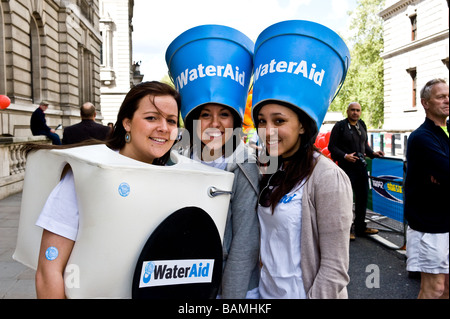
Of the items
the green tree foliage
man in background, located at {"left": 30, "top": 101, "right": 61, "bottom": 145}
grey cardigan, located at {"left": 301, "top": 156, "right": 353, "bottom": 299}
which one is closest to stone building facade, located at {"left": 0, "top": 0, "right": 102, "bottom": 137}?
man in background, located at {"left": 30, "top": 101, "right": 61, "bottom": 145}

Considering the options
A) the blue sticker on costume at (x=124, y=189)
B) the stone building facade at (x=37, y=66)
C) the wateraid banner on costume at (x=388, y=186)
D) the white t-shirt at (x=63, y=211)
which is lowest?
the wateraid banner on costume at (x=388, y=186)

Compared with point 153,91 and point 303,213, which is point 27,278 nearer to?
point 153,91

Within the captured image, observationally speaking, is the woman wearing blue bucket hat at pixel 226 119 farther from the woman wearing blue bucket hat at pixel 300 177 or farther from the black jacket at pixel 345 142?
the black jacket at pixel 345 142

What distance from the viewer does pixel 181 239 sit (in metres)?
1.41

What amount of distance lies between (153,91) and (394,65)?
32.7 meters

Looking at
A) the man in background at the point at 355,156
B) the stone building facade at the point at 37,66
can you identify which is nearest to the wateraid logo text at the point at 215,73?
the man in background at the point at 355,156

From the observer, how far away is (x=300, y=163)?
1669 millimetres

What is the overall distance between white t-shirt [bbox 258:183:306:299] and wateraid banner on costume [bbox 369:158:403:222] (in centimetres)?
434

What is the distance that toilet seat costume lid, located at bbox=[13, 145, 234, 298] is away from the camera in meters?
1.25

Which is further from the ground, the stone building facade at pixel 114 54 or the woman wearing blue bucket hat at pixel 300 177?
the stone building facade at pixel 114 54

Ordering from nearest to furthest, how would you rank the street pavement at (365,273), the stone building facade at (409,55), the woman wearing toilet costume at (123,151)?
the woman wearing toilet costume at (123,151) → the street pavement at (365,273) → the stone building facade at (409,55)

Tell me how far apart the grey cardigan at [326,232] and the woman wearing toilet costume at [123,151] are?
664 millimetres

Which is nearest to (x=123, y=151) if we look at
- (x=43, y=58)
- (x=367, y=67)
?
(x=43, y=58)

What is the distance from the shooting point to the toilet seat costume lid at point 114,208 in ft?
4.10
